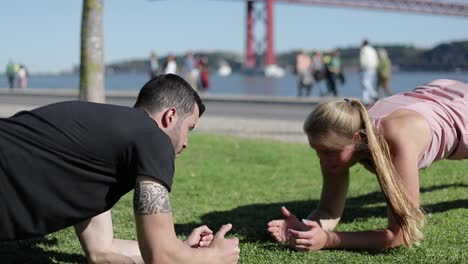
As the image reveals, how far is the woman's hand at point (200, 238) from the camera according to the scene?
3.12m

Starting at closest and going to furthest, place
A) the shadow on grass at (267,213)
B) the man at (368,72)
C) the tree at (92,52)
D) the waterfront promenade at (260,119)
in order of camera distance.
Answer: the shadow on grass at (267,213)
the tree at (92,52)
the waterfront promenade at (260,119)
the man at (368,72)

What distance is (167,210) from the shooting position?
2.51 m

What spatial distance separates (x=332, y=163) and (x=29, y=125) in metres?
1.72

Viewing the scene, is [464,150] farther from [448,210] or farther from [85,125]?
[85,125]

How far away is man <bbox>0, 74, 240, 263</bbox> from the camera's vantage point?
97.6 inches

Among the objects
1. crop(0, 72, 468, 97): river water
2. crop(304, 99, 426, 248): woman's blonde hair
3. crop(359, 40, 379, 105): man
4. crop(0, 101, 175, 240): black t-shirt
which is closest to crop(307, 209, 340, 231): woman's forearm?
crop(304, 99, 426, 248): woman's blonde hair

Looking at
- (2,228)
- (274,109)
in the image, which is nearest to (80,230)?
(2,228)

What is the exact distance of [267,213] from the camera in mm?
5023

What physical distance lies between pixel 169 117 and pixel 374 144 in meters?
1.16

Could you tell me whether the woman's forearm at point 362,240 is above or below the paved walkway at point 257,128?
above

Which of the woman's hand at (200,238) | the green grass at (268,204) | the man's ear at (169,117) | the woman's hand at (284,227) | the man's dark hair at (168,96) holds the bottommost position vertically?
the green grass at (268,204)

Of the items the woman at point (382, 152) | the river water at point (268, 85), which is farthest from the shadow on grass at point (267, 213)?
the river water at point (268, 85)

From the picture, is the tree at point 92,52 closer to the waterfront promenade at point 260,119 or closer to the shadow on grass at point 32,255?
the waterfront promenade at point 260,119

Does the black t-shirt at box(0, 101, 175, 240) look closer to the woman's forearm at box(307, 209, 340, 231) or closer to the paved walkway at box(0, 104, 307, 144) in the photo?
the woman's forearm at box(307, 209, 340, 231)
